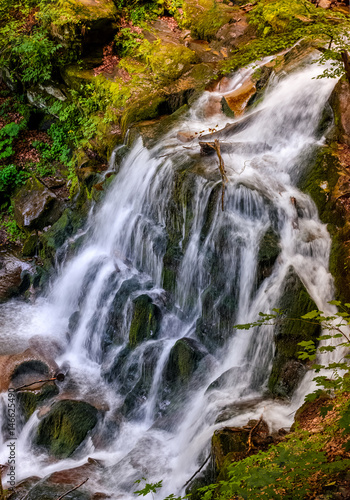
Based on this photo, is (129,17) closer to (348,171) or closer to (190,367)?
(348,171)

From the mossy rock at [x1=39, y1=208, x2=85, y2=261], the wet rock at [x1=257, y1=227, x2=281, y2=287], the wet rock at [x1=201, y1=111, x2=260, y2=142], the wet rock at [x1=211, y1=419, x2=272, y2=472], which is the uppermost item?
the wet rock at [x1=201, y1=111, x2=260, y2=142]

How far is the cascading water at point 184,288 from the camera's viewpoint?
566 centimetres

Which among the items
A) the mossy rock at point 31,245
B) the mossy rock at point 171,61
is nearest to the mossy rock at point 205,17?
the mossy rock at point 171,61

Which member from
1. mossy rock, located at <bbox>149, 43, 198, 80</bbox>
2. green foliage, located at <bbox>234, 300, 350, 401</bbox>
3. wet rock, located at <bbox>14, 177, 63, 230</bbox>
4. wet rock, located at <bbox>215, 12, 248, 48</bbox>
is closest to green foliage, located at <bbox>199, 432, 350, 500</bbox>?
green foliage, located at <bbox>234, 300, 350, 401</bbox>

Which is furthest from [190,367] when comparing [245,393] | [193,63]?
[193,63]

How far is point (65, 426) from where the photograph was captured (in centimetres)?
628

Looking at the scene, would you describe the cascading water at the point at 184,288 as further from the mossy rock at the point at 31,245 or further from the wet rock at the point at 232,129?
the mossy rock at the point at 31,245

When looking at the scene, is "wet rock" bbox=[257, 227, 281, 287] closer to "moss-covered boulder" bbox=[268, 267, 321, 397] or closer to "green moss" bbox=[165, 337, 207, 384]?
"moss-covered boulder" bbox=[268, 267, 321, 397]

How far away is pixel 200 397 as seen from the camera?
5.89 m

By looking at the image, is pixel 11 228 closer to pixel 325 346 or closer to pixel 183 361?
pixel 183 361

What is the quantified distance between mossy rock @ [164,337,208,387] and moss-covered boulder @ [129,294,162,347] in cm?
73

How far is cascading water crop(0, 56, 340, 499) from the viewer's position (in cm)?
566

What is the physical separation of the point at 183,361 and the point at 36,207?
617 cm

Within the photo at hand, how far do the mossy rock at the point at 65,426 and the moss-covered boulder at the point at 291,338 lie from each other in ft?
8.75
